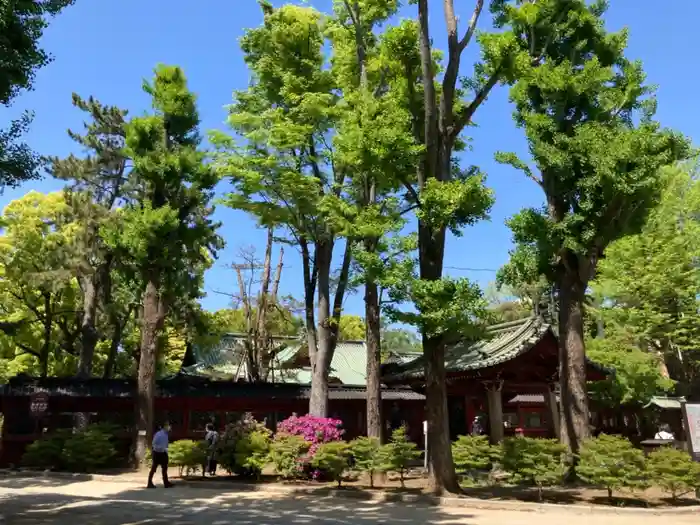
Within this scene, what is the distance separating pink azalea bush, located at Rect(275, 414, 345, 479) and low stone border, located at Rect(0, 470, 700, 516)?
91cm

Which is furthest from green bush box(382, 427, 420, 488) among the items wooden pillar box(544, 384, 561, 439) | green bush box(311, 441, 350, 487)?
wooden pillar box(544, 384, 561, 439)

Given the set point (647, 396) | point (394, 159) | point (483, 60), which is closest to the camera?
point (394, 159)

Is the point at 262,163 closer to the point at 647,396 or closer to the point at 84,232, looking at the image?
the point at 84,232

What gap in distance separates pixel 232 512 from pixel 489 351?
10.8m

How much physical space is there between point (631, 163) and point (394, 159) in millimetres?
5621

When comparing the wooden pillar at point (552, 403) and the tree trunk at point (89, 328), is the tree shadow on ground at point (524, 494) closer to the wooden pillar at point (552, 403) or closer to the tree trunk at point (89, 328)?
the wooden pillar at point (552, 403)

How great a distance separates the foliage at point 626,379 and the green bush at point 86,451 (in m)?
18.4

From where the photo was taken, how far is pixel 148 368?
62.7 ft

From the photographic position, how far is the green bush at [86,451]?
18.0m

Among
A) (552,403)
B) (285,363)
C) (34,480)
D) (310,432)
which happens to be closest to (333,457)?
(310,432)

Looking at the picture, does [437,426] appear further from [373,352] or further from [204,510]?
[204,510]

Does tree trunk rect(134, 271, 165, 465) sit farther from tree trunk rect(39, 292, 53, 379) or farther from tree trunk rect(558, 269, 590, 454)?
tree trunk rect(558, 269, 590, 454)

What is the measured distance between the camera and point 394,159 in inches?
488

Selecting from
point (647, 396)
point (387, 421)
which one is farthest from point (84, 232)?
point (647, 396)
